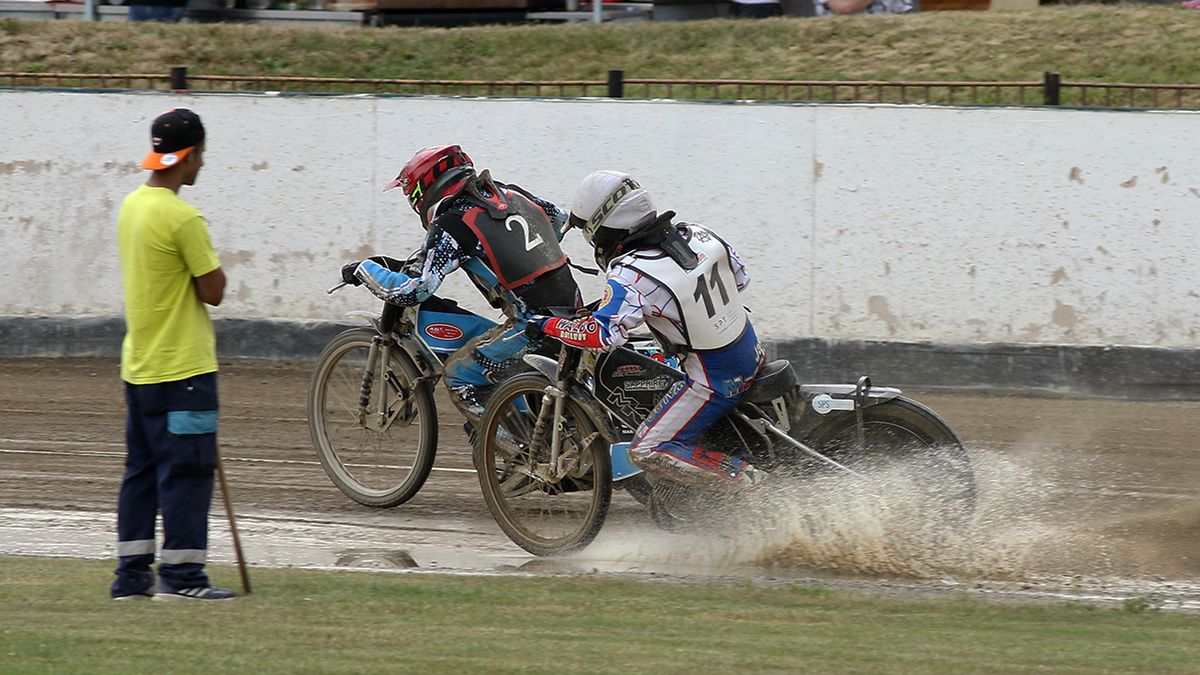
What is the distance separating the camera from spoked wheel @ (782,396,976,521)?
738 centimetres

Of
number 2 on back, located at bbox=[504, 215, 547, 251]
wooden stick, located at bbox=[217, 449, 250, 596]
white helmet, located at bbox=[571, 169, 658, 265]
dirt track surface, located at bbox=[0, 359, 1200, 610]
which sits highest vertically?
white helmet, located at bbox=[571, 169, 658, 265]

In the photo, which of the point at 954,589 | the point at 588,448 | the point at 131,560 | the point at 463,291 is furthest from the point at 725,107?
the point at 131,560

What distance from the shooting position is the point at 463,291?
43.0 feet

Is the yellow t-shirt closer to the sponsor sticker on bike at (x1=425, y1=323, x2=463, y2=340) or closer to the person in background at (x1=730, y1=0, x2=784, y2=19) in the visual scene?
the sponsor sticker on bike at (x1=425, y1=323, x2=463, y2=340)

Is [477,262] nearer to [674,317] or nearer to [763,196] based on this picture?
[674,317]

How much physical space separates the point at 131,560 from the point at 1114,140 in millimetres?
8210

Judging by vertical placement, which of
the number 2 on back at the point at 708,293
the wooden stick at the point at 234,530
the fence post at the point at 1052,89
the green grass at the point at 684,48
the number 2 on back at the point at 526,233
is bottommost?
the wooden stick at the point at 234,530

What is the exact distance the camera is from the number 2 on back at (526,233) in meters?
8.48

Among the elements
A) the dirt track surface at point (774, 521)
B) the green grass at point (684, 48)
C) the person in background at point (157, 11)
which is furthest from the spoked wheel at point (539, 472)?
the person in background at point (157, 11)

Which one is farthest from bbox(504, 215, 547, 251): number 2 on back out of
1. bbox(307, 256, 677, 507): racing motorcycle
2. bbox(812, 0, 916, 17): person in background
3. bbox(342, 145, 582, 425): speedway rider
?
bbox(812, 0, 916, 17): person in background

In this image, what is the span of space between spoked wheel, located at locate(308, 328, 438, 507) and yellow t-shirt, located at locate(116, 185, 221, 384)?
243 cm

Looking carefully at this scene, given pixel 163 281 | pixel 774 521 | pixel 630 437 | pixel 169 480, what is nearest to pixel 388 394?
pixel 630 437

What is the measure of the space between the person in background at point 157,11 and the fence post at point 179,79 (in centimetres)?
580

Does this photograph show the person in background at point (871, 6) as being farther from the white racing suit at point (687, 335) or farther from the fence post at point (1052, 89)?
the white racing suit at point (687, 335)
